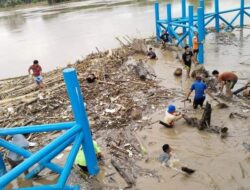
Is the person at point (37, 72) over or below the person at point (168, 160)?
over

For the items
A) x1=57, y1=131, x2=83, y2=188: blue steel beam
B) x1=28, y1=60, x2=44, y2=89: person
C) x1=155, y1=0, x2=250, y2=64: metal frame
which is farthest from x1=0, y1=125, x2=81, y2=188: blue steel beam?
x1=155, y1=0, x2=250, y2=64: metal frame

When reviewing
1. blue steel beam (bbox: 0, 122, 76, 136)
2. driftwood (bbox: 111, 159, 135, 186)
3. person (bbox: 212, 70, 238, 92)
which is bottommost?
driftwood (bbox: 111, 159, 135, 186)

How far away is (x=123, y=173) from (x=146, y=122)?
7.92 ft

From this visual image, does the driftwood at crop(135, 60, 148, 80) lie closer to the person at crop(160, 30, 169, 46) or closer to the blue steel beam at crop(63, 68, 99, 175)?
the person at crop(160, 30, 169, 46)

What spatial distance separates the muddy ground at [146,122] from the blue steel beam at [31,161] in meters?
1.65

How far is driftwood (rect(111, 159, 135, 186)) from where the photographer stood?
5964 millimetres

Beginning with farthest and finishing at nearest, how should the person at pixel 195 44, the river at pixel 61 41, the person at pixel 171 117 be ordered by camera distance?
the river at pixel 61 41 < the person at pixel 195 44 < the person at pixel 171 117

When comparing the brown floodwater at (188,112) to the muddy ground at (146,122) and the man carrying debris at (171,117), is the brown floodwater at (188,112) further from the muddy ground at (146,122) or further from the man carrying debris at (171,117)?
the man carrying debris at (171,117)

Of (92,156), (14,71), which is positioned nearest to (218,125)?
(92,156)

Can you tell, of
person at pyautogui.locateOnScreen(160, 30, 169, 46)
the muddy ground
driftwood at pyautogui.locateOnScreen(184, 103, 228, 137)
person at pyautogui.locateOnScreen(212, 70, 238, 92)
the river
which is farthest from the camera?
the river

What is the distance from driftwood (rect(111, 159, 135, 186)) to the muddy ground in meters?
0.03

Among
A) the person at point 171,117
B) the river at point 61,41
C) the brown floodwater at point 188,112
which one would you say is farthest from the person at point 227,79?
the river at point 61,41

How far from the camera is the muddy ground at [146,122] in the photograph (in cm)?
600

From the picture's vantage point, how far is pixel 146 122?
8398 mm
